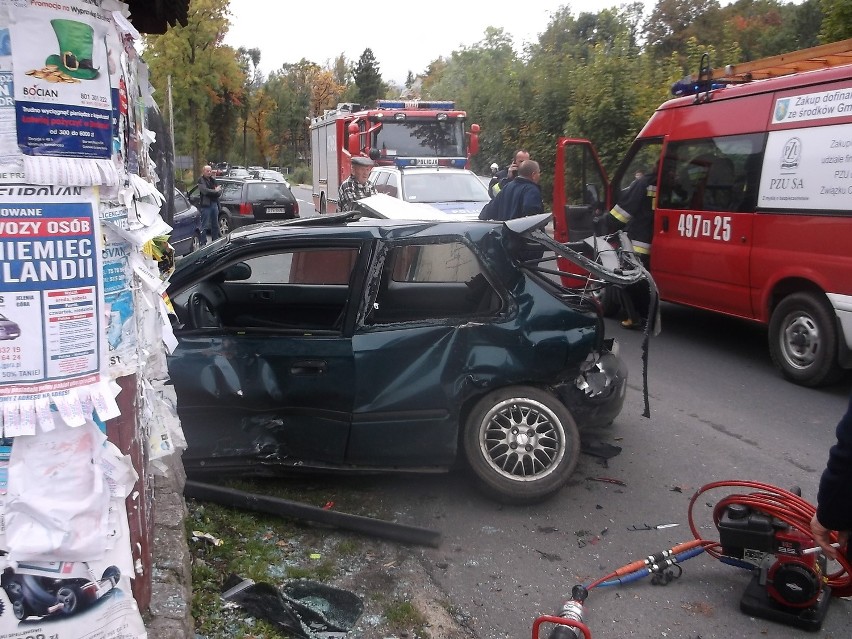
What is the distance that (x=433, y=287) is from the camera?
564cm

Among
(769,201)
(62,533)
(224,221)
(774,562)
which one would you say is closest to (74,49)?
(62,533)

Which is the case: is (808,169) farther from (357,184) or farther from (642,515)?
(357,184)

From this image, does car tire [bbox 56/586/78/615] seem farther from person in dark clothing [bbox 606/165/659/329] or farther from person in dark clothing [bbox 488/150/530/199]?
person in dark clothing [bbox 488/150/530/199]

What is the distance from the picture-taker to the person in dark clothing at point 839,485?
2.19 metres

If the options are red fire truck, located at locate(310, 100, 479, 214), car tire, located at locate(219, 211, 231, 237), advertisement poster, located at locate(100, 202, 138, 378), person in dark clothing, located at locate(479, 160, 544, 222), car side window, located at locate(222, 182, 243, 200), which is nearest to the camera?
advertisement poster, located at locate(100, 202, 138, 378)

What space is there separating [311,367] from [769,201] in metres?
4.81

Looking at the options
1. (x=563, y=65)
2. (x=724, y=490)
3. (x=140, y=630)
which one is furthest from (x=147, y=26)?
(x=563, y=65)

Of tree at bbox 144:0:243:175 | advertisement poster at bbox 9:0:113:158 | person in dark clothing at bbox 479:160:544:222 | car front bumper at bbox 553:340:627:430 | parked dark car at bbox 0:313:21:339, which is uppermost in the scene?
tree at bbox 144:0:243:175

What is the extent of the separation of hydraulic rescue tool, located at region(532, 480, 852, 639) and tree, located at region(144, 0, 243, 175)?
120ft

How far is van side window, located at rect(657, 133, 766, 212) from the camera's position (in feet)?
24.0

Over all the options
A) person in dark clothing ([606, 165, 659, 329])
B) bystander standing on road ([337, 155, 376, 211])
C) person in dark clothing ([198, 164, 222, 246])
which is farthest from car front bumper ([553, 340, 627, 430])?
person in dark clothing ([198, 164, 222, 246])

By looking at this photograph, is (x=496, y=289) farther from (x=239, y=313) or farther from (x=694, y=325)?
(x=694, y=325)

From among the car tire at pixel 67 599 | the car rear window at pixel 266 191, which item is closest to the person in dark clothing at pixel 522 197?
the car tire at pixel 67 599

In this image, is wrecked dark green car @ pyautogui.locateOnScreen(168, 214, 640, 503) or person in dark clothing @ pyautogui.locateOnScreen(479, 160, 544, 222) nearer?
wrecked dark green car @ pyautogui.locateOnScreen(168, 214, 640, 503)
